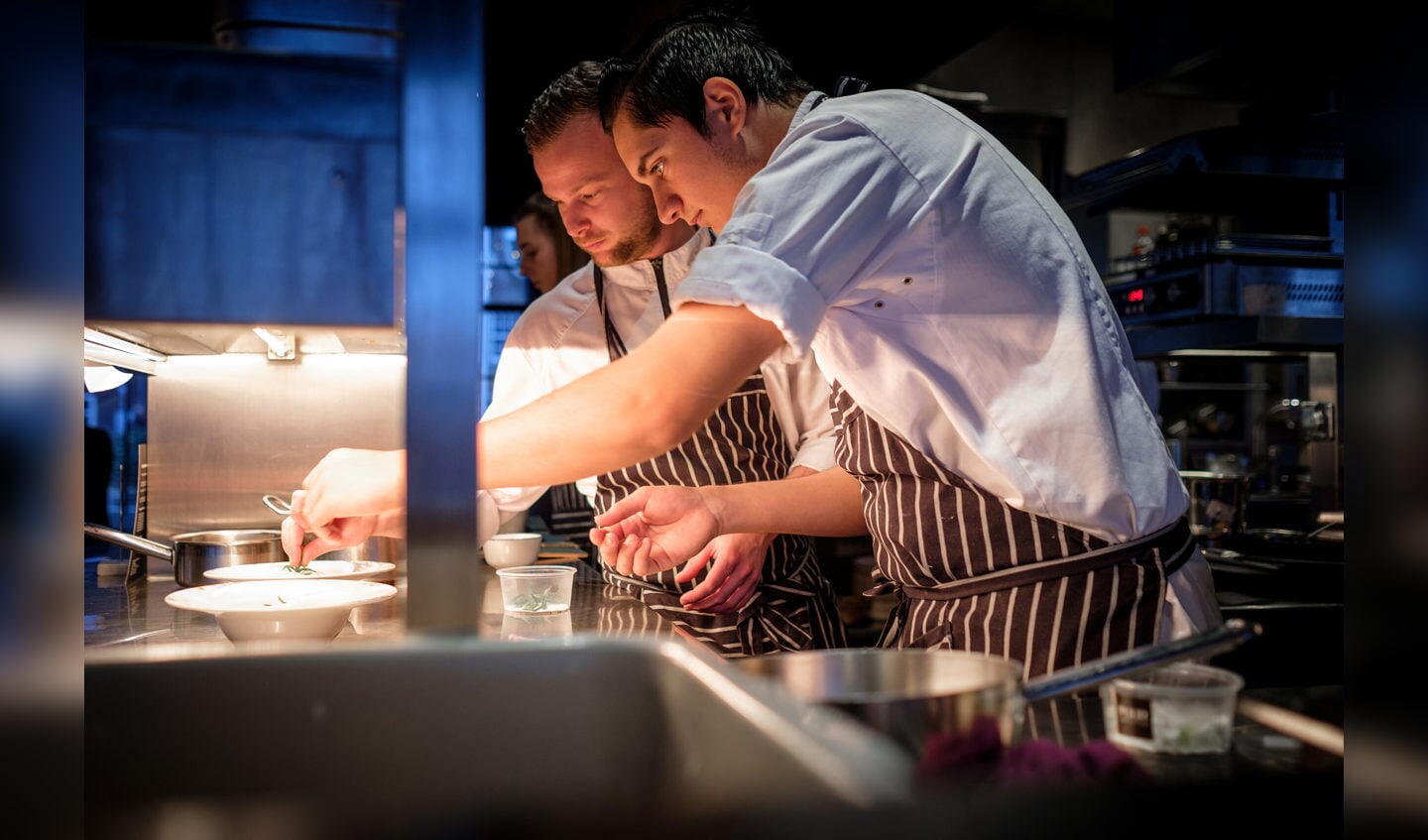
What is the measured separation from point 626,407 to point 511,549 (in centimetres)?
130

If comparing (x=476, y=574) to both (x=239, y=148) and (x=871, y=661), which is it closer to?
(x=871, y=661)

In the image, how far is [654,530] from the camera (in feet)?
5.16

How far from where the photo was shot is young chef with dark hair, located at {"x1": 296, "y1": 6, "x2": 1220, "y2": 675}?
1021 millimetres

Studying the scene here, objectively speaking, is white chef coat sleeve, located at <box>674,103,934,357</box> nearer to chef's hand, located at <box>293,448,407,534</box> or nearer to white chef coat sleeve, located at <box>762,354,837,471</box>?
chef's hand, located at <box>293,448,407,534</box>

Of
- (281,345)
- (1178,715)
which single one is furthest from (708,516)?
(281,345)

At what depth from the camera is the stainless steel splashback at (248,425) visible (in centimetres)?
269

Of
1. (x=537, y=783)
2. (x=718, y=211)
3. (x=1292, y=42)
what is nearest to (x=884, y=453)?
(x=718, y=211)

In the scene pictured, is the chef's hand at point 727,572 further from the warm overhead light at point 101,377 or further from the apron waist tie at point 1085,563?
the warm overhead light at point 101,377

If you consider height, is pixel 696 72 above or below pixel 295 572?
above

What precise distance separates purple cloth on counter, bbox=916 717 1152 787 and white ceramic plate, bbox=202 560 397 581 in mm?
1347

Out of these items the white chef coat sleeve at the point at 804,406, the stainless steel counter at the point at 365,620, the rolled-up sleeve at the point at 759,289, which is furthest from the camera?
the white chef coat sleeve at the point at 804,406

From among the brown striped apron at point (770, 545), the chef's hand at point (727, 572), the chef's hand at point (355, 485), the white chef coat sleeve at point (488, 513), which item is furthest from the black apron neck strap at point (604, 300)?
the chef's hand at point (355, 485)

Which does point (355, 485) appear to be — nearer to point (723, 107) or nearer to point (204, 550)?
point (723, 107)

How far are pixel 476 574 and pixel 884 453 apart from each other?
70 centimetres
